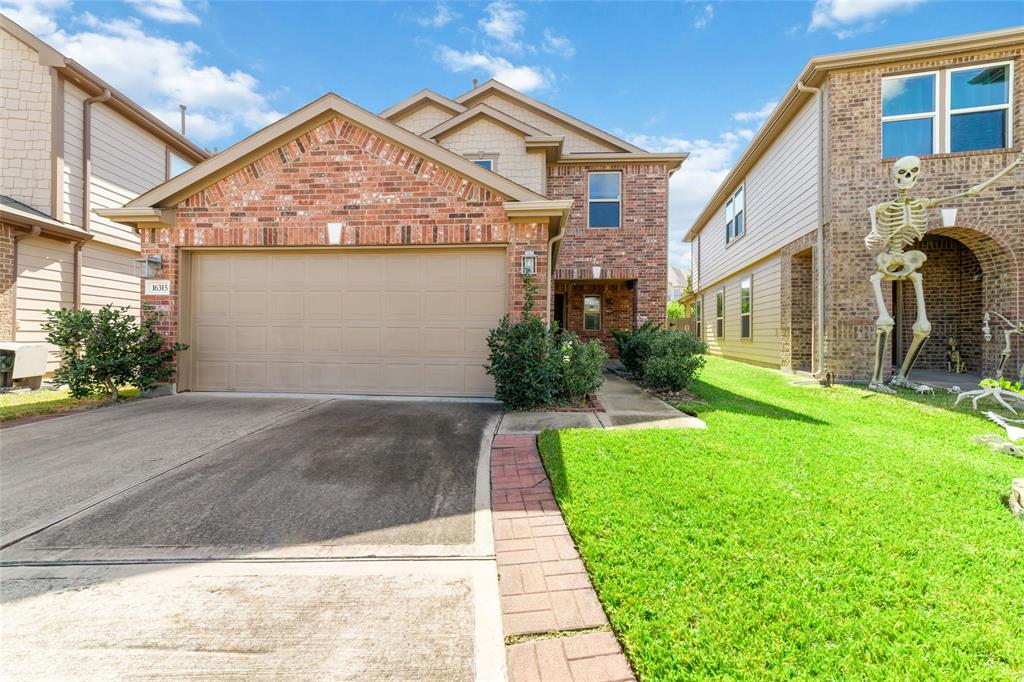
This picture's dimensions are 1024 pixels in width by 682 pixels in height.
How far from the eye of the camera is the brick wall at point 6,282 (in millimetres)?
7473

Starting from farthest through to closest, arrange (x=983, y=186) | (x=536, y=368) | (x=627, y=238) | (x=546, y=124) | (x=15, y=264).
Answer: (x=546, y=124)
(x=627, y=238)
(x=15, y=264)
(x=983, y=186)
(x=536, y=368)

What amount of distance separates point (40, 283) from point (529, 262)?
9664 millimetres

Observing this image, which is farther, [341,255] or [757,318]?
[757,318]

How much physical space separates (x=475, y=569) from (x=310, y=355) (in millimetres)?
5634

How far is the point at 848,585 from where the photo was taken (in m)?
2.04

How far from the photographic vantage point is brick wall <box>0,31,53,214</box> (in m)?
8.27

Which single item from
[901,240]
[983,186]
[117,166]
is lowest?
[901,240]

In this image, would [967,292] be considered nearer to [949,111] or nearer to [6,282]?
[949,111]

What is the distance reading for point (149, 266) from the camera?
6574 mm

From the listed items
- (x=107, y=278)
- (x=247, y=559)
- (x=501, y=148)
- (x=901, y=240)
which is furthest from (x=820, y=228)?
(x=107, y=278)

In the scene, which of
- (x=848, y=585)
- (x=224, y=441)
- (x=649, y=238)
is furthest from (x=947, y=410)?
(x=224, y=441)

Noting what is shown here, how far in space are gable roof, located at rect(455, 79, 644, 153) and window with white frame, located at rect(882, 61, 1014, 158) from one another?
6.26 m

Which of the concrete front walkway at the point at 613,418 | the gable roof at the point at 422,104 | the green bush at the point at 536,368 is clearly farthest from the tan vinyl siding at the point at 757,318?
the gable roof at the point at 422,104

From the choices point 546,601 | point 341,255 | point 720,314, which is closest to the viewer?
point 546,601
